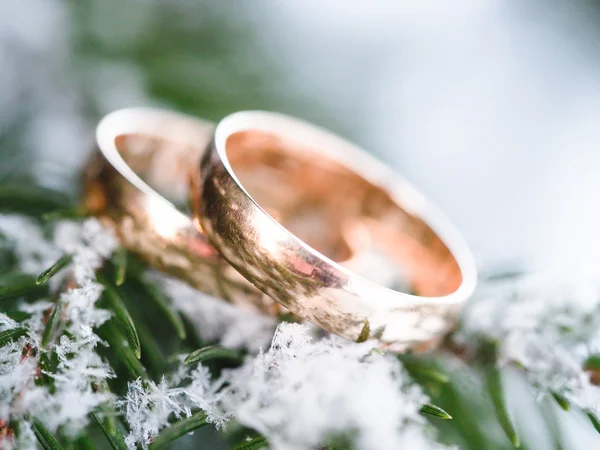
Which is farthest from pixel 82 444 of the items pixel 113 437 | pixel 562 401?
pixel 562 401

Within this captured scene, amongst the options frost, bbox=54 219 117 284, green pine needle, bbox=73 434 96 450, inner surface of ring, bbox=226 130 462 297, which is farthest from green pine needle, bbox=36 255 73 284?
inner surface of ring, bbox=226 130 462 297

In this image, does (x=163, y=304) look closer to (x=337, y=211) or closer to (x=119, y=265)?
(x=119, y=265)

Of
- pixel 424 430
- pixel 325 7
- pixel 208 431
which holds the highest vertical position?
pixel 325 7

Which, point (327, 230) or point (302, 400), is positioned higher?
point (302, 400)

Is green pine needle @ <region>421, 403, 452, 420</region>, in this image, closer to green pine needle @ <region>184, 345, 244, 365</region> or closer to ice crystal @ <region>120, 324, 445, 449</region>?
ice crystal @ <region>120, 324, 445, 449</region>

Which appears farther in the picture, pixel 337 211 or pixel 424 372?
pixel 337 211

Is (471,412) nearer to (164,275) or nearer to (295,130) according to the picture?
(164,275)

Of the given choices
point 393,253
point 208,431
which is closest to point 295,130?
point 393,253
